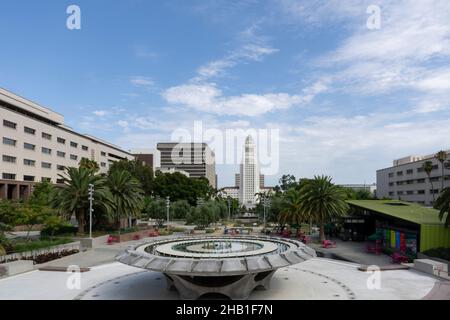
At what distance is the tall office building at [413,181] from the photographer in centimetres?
8656

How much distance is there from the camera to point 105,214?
46.1m

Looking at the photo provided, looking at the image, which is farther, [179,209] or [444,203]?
[179,209]

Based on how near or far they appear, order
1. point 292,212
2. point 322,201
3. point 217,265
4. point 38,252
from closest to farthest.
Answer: point 217,265 < point 38,252 < point 322,201 < point 292,212

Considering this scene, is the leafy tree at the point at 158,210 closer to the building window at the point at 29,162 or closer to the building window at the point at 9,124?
the building window at the point at 29,162

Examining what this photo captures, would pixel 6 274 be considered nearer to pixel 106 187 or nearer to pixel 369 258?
pixel 106 187

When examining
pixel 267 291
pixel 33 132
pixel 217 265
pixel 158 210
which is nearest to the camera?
pixel 217 265

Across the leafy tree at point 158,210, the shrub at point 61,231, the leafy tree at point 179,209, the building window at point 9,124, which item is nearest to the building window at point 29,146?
the building window at point 9,124

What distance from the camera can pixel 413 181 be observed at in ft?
319

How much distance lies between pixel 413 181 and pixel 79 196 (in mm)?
87278

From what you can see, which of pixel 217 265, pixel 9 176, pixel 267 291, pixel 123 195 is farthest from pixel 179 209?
pixel 217 265

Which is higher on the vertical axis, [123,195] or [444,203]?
[444,203]

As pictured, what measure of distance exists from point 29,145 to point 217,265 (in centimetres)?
6559

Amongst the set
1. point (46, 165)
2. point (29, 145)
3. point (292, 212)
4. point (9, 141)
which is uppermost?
point (9, 141)

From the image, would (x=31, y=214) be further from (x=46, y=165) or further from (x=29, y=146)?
(x=46, y=165)
